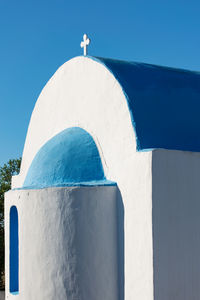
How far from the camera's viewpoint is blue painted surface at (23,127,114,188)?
730cm

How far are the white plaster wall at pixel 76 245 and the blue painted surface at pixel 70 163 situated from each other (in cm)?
27

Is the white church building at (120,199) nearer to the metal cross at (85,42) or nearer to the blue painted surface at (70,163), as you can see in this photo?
the blue painted surface at (70,163)

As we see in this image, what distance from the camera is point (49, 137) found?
9.20 m

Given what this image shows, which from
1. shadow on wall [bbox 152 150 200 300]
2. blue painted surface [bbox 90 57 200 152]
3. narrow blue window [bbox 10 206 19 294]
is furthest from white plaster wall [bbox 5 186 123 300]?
narrow blue window [bbox 10 206 19 294]

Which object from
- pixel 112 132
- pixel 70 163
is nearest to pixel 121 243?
pixel 70 163

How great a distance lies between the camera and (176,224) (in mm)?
6422

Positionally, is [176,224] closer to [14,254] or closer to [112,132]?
[112,132]

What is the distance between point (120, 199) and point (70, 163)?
1.13m

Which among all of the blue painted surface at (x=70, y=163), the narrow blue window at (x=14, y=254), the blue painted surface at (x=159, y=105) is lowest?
the narrow blue window at (x=14, y=254)

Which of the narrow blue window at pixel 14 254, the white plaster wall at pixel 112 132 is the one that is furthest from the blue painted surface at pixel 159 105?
the narrow blue window at pixel 14 254

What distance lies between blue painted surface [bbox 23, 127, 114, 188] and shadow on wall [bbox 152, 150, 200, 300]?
0.96m

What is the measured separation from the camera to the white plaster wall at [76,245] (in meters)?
6.72

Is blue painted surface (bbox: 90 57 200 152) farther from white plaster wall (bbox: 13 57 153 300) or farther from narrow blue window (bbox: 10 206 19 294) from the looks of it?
narrow blue window (bbox: 10 206 19 294)

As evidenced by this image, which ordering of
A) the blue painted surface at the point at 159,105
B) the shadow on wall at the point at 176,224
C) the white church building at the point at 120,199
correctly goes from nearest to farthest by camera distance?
the shadow on wall at the point at 176,224 → the white church building at the point at 120,199 → the blue painted surface at the point at 159,105
